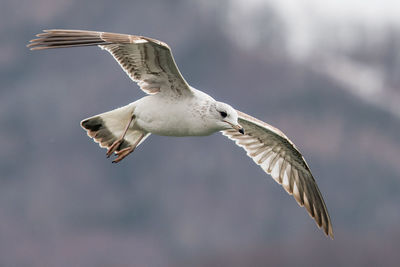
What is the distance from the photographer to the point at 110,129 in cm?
1047

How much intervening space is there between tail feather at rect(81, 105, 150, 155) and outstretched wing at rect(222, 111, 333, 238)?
191cm

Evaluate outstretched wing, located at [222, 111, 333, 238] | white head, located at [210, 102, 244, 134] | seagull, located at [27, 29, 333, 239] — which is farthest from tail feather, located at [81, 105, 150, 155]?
outstretched wing, located at [222, 111, 333, 238]

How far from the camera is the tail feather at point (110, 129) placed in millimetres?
10156

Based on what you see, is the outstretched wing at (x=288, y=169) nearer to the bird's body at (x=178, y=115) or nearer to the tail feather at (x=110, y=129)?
the tail feather at (x=110, y=129)

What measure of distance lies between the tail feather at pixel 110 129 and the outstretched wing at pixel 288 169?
1.91 m

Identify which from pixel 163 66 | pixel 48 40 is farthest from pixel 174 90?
pixel 48 40

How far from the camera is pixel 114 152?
10125 millimetres

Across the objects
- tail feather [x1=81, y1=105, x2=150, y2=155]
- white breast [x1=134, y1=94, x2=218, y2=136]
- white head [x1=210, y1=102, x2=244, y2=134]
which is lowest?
tail feather [x1=81, y1=105, x2=150, y2=155]

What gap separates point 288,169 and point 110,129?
3.14 metres

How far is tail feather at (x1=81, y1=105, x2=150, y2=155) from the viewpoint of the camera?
10.2m

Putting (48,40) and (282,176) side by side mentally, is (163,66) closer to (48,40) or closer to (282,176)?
(48,40)

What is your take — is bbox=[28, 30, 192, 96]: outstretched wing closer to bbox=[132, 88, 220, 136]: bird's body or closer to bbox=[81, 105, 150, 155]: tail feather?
bbox=[132, 88, 220, 136]: bird's body

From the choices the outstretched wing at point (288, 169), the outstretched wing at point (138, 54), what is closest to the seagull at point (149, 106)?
the outstretched wing at point (138, 54)

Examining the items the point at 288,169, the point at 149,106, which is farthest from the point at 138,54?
the point at 288,169
